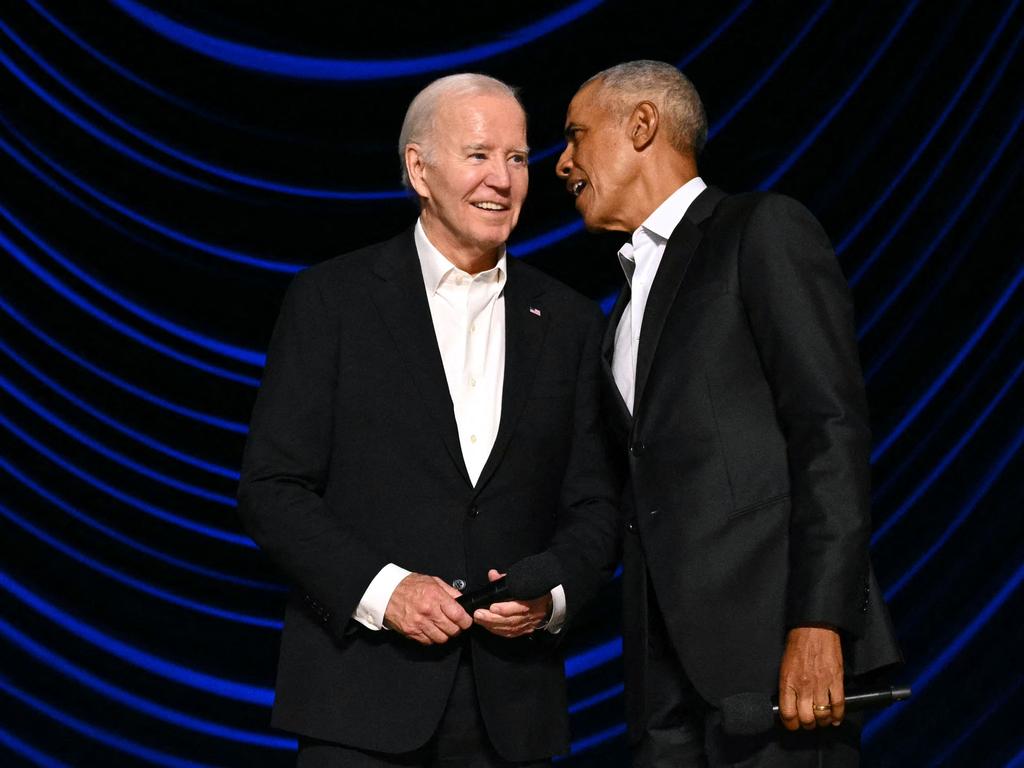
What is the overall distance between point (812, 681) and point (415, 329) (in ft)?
2.81

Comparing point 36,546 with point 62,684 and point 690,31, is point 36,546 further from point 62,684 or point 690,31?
point 690,31

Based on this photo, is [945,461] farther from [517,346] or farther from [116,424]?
[116,424]

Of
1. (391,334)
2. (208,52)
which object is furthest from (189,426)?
(391,334)

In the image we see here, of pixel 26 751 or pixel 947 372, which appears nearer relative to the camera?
pixel 947 372

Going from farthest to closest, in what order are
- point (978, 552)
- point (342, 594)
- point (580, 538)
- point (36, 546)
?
point (36, 546), point (978, 552), point (580, 538), point (342, 594)

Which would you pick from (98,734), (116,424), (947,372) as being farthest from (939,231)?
(98,734)

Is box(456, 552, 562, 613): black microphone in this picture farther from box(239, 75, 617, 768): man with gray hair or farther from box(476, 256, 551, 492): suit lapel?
box(476, 256, 551, 492): suit lapel

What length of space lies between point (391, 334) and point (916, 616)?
180cm

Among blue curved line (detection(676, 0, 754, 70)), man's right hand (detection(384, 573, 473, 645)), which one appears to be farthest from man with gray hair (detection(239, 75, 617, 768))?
blue curved line (detection(676, 0, 754, 70))

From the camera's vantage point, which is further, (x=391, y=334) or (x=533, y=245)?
(x=533, y=245)

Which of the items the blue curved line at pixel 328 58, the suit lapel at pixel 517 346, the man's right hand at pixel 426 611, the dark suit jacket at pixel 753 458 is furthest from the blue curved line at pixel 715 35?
the man's right hand at pixel 426 611

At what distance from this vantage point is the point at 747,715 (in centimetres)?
194

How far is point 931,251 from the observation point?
3521mm

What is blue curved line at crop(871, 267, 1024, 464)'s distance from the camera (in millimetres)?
3402
